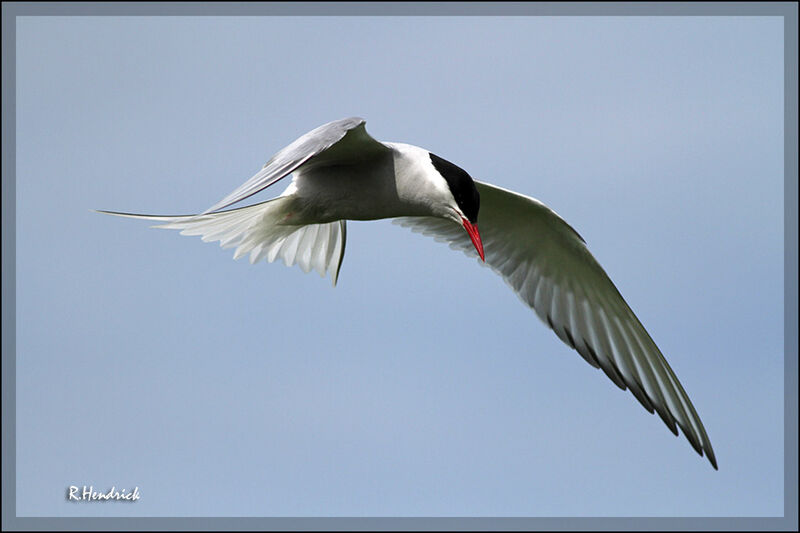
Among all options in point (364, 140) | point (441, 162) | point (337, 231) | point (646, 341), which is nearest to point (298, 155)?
point (364, 140)

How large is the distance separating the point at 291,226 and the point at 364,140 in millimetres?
1005

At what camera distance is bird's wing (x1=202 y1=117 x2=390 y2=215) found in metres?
4.20

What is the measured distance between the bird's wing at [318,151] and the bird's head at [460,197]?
0.40m

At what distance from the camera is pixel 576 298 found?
6.45 meters

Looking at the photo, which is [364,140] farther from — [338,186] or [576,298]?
[576,298]

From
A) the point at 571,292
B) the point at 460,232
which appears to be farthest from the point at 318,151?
the point at 571,292

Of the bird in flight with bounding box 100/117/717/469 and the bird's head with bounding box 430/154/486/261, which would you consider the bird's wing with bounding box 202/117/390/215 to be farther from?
the bird's head with bounding box 430/154/486/261

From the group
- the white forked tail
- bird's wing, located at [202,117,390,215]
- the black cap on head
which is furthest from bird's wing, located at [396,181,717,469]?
bird's wing, located at [202,117,390,215]

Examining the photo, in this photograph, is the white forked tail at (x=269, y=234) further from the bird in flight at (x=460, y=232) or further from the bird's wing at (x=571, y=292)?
the bird's wing at (x=571, y=292)

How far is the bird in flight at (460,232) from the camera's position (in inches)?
204

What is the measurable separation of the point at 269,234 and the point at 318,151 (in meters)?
1.68

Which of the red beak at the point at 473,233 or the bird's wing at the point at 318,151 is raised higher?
the bird's wing at the point at 318,151

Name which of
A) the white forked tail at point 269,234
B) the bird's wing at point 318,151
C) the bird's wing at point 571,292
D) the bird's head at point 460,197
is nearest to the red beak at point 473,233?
the bird's head at point 460,197

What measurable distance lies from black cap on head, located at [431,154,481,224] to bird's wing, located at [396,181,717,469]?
80cm
